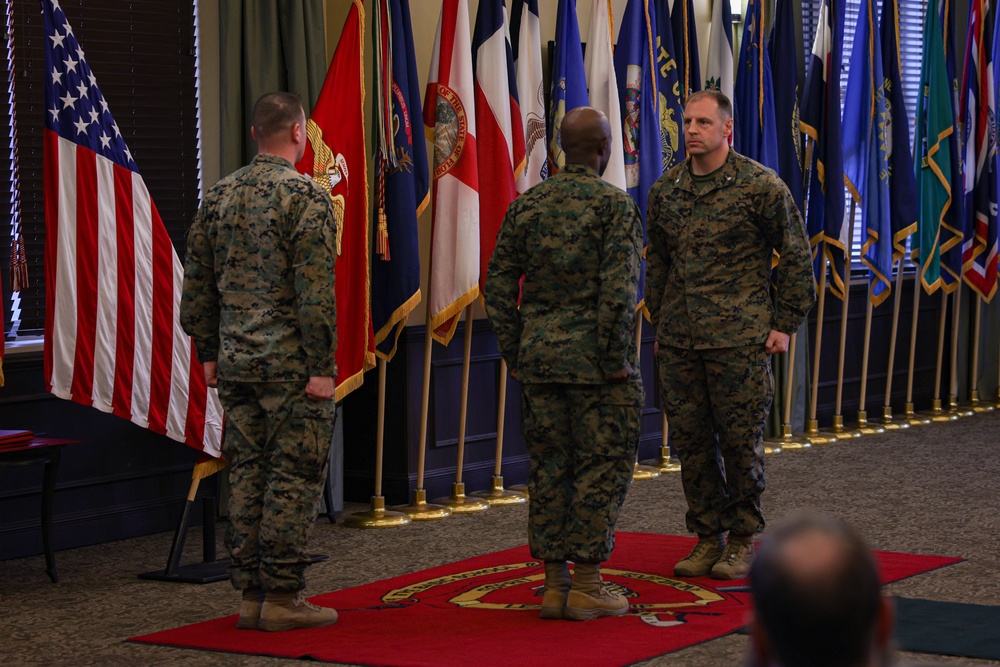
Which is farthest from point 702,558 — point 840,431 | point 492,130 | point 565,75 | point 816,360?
point 840,431

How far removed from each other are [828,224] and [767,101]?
34.3 inches

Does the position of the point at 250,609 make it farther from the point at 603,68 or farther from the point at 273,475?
the point at 603,68

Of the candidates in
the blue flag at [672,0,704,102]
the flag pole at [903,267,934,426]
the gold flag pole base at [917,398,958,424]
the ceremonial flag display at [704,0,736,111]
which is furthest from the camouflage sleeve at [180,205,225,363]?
the gold flag pole base at [917,398,958,424]

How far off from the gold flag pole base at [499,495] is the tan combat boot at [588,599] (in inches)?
93.8

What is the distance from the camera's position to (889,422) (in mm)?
8922

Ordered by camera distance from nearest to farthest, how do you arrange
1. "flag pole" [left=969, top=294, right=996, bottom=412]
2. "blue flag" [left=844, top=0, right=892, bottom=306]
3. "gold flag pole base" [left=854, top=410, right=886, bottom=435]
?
"blue flag" [left=844, top=0, right=892, bottom=306] < "gold flag pole base" [left=854, top=410, right=886, bottom=435] < "flag pole" [left=969, top=294, right=996, bottom=412]

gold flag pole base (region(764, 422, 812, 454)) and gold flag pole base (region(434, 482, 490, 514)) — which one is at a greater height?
gold flag pole base (region(764, 422, 812, 454))

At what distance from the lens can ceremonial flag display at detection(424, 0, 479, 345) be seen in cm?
620

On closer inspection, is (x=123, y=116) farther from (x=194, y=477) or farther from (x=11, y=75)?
(x=194, y=477)

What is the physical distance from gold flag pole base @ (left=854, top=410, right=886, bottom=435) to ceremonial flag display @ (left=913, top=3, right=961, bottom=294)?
3.07 ft

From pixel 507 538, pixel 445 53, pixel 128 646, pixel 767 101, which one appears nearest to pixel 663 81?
pixel 767 101

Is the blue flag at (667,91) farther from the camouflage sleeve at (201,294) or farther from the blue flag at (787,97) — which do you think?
the camouflage sleeve at (201,294)

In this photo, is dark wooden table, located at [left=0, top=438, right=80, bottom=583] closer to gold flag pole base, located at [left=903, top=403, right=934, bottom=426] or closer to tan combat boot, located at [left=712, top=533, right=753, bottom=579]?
tan combat boot, located at [left=712, top=533, right=753, bottom=579]

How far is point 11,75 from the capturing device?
5.24 metres
